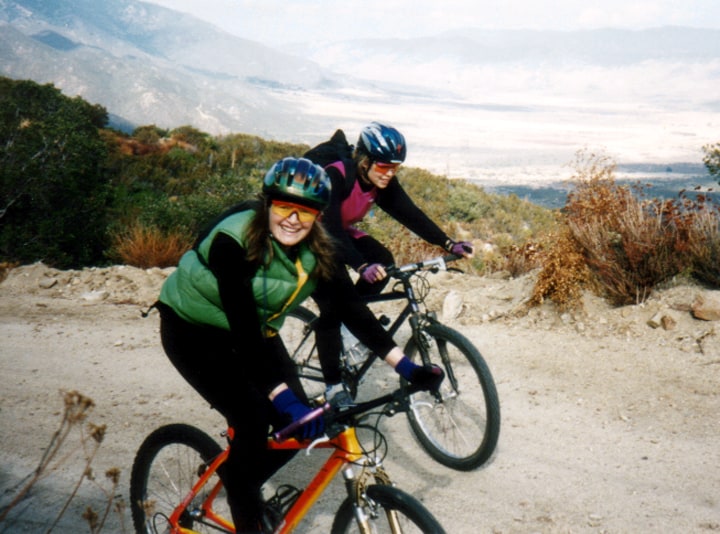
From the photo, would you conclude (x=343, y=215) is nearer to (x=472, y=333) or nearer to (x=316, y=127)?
(x=472, y=333)

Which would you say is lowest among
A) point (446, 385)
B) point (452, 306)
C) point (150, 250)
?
point (150, 250)

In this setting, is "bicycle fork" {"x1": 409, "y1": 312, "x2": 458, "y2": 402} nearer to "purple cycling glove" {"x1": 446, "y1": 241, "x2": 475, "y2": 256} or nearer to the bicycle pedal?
"purple cycling glove" {"x1": 446, "y1": 241, "x2": 475, "y2": 256}

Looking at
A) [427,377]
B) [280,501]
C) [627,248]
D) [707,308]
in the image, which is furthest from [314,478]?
[627,248]

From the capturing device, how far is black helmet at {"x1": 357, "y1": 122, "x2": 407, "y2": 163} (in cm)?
411

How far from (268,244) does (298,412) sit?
725 millimetres

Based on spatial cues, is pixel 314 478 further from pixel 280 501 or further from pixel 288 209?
pixel 288 209

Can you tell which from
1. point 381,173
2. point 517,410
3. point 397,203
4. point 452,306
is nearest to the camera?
point 381,173

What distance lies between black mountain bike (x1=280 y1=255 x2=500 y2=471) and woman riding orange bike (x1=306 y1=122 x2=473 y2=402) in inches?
5.4

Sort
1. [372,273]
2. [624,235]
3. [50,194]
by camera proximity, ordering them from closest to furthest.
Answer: [372,273] → [624,235] → [50,194]

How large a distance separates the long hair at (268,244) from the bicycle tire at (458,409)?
1.43m

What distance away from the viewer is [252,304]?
254cm

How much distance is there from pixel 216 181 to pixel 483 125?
382ft

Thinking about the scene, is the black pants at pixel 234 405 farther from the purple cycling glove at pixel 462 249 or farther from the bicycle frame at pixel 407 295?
the purple cycling glove at pixel 462 249

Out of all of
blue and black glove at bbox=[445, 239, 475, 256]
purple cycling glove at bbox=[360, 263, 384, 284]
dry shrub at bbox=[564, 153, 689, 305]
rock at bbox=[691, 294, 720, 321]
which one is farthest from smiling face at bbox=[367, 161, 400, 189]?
rock at bbox=[691, 294, 720, 321]
